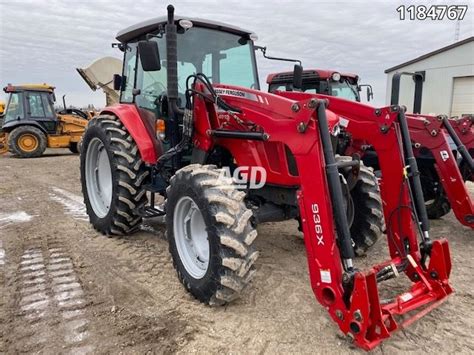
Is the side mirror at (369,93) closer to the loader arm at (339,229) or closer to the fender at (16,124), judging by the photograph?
the loader arm at (339,229)

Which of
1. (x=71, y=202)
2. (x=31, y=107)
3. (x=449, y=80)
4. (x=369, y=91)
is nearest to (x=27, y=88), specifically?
(x=31, y=107)

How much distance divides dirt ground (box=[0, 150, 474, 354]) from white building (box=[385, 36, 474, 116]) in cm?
1624

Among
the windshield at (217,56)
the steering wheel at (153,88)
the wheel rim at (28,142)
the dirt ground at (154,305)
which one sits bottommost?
the dirt ground at (154,305)

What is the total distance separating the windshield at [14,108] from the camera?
1320 centimetres

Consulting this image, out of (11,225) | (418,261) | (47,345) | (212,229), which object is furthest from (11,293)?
(418,261)

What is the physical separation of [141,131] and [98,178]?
1213 millimetres

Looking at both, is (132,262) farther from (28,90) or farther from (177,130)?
(28,90)

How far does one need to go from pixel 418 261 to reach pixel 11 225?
477cm

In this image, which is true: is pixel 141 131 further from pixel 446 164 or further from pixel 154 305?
pixel 446 164

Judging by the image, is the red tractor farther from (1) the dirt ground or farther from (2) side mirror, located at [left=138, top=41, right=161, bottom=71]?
(2) side mirror, located at [left=138, top=41, right=161, bottom=71]

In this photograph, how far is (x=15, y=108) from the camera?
1330cm

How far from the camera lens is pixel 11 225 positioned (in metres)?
5.15

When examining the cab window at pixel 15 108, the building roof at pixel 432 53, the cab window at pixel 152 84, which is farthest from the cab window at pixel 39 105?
the building roof at pixel 432 53

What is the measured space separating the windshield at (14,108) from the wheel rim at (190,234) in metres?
12.1
